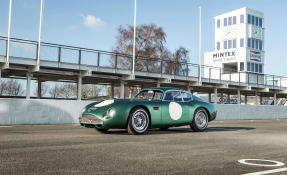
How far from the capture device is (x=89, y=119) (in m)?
8.98

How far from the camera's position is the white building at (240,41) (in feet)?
174

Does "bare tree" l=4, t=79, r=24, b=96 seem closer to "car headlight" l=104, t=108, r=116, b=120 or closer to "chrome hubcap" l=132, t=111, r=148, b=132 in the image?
"chrome hubcap" l=132, t=111, r=148, b=132

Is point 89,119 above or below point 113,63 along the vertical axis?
below

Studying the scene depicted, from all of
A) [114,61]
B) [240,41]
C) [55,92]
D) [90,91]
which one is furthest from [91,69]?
[240,41]

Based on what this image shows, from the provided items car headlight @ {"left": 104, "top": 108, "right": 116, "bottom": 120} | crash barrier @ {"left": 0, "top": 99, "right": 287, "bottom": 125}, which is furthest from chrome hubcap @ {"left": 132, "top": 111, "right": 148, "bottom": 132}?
crash barrier @ {"left": 0, "top": 99, "right": 287, "bottom": 125}

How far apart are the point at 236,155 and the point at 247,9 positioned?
171ft

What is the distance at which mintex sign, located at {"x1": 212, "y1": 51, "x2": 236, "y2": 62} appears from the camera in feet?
178

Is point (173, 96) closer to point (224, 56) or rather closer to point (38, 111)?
point (38, 111)

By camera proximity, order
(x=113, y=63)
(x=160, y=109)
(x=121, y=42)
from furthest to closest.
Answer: (x=121, y=42), (x=113, y=63), (x=160, y=109)

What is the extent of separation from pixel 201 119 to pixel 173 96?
1.47m

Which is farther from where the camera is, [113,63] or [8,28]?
[113,63]

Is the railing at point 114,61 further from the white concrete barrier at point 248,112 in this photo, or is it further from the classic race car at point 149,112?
the classic race car at point 149,112

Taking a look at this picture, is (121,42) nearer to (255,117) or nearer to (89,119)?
(255,117)

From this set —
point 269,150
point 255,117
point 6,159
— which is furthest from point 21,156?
point 255,117
